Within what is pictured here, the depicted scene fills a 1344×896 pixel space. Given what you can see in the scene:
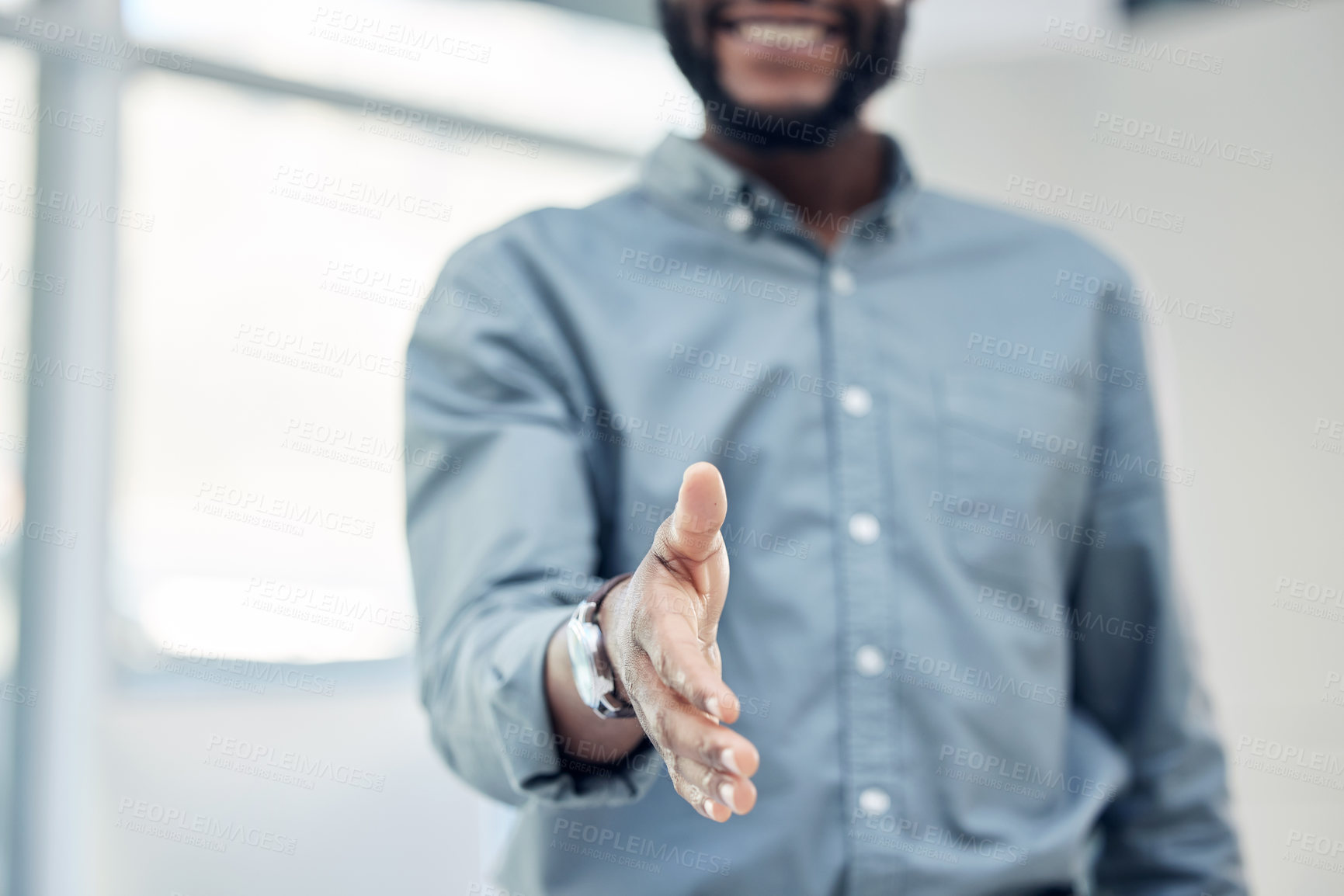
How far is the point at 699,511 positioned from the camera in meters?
0.43

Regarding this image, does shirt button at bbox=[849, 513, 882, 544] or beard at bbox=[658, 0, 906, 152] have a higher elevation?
beard at bbox=[658, 0, 906, 152]

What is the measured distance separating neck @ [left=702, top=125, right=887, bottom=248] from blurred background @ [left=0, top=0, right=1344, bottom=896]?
54 centimetres

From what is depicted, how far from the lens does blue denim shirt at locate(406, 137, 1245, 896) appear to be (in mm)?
791

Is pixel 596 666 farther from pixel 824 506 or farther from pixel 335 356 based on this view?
pixel 335 356

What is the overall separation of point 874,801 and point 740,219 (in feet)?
1.94

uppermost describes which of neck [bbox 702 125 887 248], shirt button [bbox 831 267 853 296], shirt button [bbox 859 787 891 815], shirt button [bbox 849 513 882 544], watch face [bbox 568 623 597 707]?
neck [bbox 702 125 887 248]

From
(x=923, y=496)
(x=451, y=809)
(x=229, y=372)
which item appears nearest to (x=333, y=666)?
(x=451, y=809)

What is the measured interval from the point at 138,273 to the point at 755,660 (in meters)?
1.50

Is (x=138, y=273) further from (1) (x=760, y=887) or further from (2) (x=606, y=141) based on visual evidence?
(1) (x=760, y=887)

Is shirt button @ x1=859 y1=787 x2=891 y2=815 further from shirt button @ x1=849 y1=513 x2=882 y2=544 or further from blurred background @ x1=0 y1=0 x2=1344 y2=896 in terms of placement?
blurred background @ x1=0 y1=0 x2=1344 y2=896

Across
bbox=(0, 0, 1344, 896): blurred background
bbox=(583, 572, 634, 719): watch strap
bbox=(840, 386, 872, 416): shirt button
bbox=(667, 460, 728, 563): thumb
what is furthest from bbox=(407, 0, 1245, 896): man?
bbox=(0, 0, 1344, 896): blurred background

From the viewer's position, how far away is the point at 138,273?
5.68ft

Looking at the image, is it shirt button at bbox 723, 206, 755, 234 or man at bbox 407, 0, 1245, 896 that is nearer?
man at bbox 407, 0, 1245, 896

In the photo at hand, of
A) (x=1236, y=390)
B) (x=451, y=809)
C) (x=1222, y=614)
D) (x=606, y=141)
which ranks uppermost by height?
(x=606, y=141)
